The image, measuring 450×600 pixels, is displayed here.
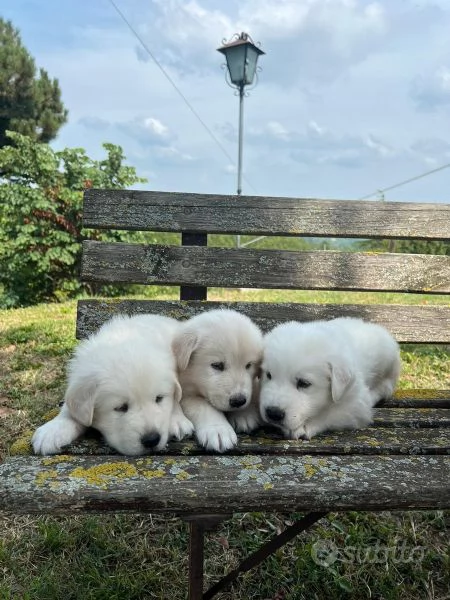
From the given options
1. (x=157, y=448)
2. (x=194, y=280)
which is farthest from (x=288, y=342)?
(x=194, y=280)

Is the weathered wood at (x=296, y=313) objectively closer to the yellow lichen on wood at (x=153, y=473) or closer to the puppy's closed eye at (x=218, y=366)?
the puppy's closed eye at (x=218, y=366)

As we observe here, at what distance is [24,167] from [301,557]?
10.1 m

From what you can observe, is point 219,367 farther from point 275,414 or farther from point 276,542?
point 276,542

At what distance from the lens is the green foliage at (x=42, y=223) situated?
407 inches

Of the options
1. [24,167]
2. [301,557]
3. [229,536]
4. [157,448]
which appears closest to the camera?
[157,448]

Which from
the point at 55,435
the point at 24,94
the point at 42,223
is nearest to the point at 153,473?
the point at 55,435

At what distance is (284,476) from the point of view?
1.83 m

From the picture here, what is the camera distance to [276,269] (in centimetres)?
387

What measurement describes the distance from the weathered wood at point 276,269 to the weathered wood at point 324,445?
1635 mm

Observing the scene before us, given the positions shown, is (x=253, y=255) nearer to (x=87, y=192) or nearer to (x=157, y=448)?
(x=87, y=192)

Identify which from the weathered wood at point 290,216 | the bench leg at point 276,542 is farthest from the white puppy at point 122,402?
the weathered wood at point 290,216

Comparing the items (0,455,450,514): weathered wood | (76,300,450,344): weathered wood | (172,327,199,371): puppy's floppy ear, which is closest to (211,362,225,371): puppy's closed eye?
(172,327,199,371): puppy's floppy ear

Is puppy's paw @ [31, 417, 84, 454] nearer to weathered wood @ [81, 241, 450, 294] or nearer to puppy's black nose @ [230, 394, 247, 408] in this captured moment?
puppy's black nose @ [230, 394, 247, 408]

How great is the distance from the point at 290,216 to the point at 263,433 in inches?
74.6
